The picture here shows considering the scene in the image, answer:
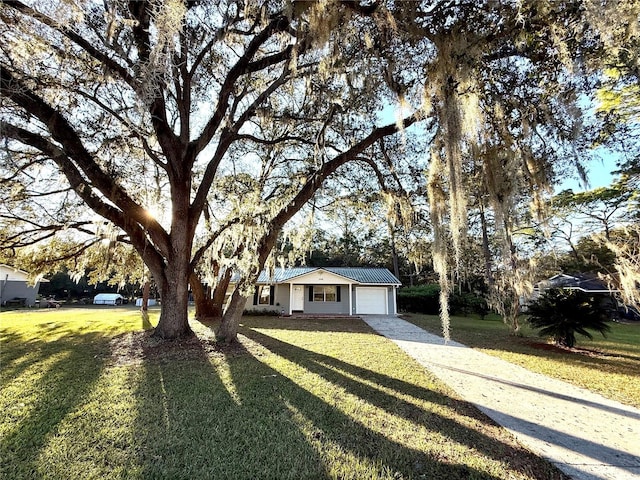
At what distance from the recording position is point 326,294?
61.5ft

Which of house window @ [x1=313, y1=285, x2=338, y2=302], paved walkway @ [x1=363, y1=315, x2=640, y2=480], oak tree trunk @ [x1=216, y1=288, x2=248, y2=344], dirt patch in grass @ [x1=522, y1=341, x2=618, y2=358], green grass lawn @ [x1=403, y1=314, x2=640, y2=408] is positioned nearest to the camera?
paved walkway @ [x1=363, y1=315, x2=640, y2=480]

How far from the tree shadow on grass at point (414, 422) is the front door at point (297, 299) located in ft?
42.8

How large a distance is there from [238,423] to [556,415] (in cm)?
378

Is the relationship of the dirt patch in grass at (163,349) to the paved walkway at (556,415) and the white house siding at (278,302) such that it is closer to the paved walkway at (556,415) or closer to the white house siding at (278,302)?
the paved walkway at (556,415)

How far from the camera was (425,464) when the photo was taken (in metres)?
2.60

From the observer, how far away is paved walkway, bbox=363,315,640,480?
2.78 metres

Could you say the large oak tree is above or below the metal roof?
above

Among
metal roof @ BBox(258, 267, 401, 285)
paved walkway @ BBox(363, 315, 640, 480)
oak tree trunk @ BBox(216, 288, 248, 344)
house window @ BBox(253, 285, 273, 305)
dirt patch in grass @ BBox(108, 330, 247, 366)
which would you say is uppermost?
metal roof @ BBox(258, 267, 401, 285)

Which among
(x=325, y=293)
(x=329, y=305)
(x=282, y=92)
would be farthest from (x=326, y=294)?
(x=282, y=92)

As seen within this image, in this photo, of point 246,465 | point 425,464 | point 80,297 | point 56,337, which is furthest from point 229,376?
point 80,297

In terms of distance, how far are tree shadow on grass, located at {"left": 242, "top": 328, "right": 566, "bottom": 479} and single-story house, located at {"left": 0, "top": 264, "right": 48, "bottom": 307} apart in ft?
82.3

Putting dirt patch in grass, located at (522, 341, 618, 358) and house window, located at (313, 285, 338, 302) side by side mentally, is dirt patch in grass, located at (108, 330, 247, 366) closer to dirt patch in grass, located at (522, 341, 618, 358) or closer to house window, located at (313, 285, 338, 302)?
dirt patch in grass, located at (522, 341, 618, 358)

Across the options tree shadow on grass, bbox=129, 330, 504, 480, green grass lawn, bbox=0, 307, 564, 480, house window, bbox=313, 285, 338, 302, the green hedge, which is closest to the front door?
house window, bbox=313, 285, 338, 302

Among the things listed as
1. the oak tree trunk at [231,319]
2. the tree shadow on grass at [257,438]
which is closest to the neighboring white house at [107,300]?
the oak tree trunk at [231,319]
